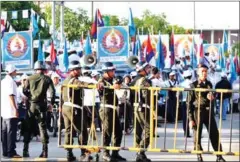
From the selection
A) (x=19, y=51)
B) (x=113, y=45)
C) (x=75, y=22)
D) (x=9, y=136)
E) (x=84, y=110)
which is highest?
(x=75, y=22)

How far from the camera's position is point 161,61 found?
30.4m

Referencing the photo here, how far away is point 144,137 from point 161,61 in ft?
55.9

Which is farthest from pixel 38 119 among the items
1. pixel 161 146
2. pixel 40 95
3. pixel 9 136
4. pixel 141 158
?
pixel 161 146

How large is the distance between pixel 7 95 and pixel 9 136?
81 cm

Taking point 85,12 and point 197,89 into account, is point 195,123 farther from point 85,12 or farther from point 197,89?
point 85,12

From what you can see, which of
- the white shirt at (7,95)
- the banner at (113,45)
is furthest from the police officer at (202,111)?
the banner at (113,45)

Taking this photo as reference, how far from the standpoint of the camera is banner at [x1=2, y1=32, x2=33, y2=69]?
80.4 ft

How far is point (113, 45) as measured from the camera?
88.6ft

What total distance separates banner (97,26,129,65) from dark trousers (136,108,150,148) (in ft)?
43.2

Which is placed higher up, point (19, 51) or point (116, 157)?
point (19, 51)

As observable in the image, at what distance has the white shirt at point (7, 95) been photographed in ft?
46.2

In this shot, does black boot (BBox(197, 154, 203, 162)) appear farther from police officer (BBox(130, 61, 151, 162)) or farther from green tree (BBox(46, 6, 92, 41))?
green tree (BBox(46, 6, 92, 41))

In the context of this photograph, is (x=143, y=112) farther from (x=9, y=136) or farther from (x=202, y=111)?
(x=9, y=136)

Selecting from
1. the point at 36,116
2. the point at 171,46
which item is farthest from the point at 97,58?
the point at 36,116
